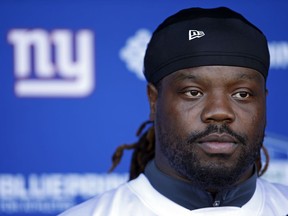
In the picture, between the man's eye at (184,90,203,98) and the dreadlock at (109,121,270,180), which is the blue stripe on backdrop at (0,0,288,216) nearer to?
the dreadlock at (109,121,270,180)

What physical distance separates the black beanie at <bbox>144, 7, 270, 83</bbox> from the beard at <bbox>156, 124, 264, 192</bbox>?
6.5 inches

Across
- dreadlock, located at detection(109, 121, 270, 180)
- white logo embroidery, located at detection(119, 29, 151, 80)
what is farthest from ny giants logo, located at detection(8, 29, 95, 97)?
dreadlock, located at detection(109, 121, 270, 180)

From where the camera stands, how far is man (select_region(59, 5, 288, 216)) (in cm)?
164

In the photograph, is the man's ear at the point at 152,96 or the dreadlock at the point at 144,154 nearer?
the man's ear at the point at 152,96

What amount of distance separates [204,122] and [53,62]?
1234 mm

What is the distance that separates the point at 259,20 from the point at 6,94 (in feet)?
3.36

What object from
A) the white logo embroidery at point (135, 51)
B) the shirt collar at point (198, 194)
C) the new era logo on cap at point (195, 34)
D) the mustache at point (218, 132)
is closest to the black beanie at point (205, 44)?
the new era logo on cap at point (195, 34)

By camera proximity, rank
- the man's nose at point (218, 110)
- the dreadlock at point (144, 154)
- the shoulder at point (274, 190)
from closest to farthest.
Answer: the man's nose at point (218, 110) → the shoulder at point (274, 190) → the dreadlock at point (144, 154)

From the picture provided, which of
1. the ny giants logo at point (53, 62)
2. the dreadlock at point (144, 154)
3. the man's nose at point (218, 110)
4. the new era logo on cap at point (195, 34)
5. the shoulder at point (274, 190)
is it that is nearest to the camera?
the man's nose at point (218, 110)

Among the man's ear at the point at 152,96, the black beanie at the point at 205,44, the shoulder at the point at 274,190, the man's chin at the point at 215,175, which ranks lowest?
the shoulder at the point at 274,190

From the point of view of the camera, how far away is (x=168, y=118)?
1.71 m

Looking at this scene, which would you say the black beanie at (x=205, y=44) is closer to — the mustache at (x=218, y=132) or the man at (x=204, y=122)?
the man at (x=204, y=122)

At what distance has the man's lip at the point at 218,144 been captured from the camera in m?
1.62

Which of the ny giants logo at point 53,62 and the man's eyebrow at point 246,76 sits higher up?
the man's eyebrow at point 246,76
